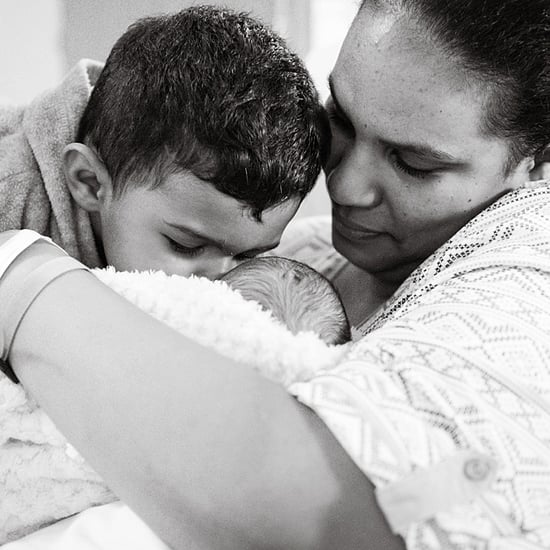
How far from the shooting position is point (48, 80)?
219 centimetres

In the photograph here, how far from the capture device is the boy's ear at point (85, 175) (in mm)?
1151

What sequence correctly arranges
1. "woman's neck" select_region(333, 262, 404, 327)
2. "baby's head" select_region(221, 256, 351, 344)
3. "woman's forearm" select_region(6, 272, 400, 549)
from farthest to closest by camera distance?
"woman's neck" select_region(333, 262, 404, 327), "baby's head" select_region(221, 256, 351, 344), "woman's forearm" select_region(6, 272, 400, 549)

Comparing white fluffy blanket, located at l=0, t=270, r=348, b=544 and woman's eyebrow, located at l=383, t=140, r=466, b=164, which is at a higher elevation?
woman's eyebrow, located at l=383, t=140, r=466, b=164

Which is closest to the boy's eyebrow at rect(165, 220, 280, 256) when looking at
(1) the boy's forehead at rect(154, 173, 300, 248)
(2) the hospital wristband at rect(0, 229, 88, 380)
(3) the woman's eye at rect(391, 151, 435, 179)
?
(1) the boy's forehead at rect(154, 173, 300, 248)

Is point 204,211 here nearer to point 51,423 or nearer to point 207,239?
point 207,239

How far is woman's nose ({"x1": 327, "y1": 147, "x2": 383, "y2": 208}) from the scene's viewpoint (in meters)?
1.14

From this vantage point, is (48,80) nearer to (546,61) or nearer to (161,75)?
(161,75)

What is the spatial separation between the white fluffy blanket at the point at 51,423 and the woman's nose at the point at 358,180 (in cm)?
40

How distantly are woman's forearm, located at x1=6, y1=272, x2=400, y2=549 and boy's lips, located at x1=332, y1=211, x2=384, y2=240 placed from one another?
0.61m

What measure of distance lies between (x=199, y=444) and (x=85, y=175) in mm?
669

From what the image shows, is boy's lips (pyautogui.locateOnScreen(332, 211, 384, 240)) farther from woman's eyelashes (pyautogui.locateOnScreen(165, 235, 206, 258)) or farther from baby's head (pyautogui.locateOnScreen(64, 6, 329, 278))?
woman's eyelashes (pyautogui.locateOnScreen(165, 235, 206, 258))

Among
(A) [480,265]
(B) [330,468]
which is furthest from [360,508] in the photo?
(A) [480,265]

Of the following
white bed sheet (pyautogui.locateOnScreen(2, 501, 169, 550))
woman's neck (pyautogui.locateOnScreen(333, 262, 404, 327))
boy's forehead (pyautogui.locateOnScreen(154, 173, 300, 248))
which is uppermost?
boy's forehead (pyautogui.locateOnScreen(154, 173, 300, 248))

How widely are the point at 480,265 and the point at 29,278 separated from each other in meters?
0.48
